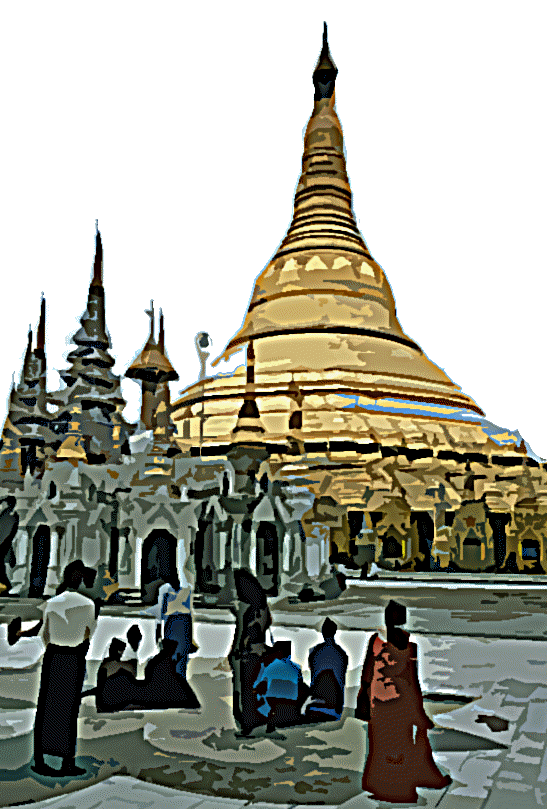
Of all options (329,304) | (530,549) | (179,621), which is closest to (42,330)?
(329,304)

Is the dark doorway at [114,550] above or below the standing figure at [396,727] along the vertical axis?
above

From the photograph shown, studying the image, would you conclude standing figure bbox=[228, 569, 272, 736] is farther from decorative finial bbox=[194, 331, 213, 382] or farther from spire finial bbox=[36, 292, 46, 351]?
spire finial bbox=[36, 292, 46, 351]

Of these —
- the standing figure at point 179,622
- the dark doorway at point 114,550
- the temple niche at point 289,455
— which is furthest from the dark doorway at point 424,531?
the standing figure at point 179,622

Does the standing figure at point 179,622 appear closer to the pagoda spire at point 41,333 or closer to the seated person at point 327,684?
the seated person at point 327,684

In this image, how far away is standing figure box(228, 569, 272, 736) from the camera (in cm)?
598

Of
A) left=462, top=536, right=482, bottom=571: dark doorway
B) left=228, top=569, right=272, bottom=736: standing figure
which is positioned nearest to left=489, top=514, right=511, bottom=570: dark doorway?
left=462, top=536, right=482, bottom=571: dark doorway

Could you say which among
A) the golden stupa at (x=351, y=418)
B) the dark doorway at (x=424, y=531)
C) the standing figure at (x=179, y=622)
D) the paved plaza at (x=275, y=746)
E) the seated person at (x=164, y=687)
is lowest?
the paved plaza at (x=275, y=746)

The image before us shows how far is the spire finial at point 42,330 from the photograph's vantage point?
2445 centimetres

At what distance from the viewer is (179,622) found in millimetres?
7426

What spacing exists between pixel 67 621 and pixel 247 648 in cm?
166

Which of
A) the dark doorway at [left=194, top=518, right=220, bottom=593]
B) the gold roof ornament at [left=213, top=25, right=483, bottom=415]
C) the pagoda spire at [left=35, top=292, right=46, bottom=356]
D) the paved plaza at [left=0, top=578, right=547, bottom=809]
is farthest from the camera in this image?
the pagoda spire at [left=35, top=292, right=46, bottom=356]

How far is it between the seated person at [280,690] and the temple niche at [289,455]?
10.1 ft

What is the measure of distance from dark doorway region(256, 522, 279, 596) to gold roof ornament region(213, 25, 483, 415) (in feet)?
25.6

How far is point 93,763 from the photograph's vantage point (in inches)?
202
